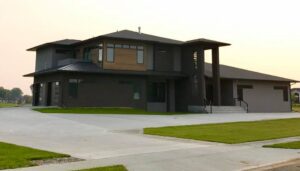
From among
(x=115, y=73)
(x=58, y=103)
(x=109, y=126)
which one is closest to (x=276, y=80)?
(x=115, y=73)

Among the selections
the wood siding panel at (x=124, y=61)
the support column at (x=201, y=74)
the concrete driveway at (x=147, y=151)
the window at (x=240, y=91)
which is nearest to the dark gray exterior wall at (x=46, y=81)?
the wood siding panel at (x=124, y=61)

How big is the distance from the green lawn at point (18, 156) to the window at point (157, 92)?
27.7 meters

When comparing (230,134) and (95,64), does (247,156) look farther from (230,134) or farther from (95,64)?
(95,64)

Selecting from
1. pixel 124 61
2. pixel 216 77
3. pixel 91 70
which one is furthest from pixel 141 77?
pixel 216 77

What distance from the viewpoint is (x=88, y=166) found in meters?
8.55

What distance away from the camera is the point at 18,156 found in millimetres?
9508

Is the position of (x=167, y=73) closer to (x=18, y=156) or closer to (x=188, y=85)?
→ (x=188, y=85)

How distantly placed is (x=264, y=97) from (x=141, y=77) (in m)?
17.2

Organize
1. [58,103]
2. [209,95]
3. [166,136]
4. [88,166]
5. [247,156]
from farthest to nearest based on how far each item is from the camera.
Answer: [209,95], [58,103], [166,136], [247,156], [88,166]

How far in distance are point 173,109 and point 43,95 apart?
1517 centimetres

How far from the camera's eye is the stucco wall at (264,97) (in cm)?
4188

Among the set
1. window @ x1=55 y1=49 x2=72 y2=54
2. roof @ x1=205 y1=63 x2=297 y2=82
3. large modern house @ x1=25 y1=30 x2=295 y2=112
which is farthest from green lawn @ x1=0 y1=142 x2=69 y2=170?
roof @ x1=205 y1=63 x2=297 y2=82

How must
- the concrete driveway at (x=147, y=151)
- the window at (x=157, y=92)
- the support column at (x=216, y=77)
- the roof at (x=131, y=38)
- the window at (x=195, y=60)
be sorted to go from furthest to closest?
1. the window at (x=157, y=92)
2. the window at (x=195, y=60)
3. the support column at (x=216, y=77)
4. the roof at (x=131, y=38)
5. the concrete driveway at (x=147, y=151)

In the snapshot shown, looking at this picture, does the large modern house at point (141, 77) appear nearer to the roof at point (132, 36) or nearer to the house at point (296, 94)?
the roof at point (132, 36)
